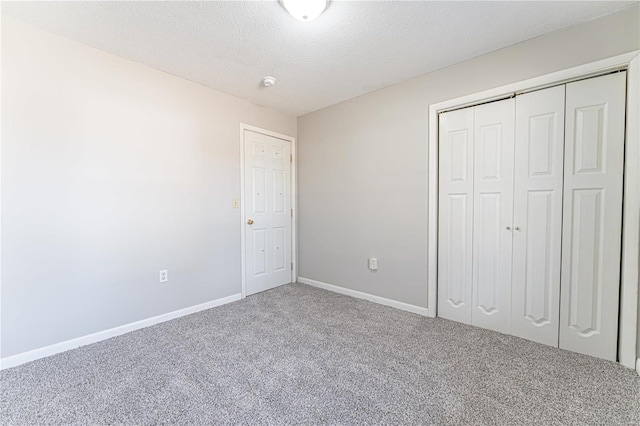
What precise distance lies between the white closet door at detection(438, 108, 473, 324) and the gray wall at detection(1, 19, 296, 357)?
226 cm

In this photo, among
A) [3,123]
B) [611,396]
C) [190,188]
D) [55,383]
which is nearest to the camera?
[611,396]

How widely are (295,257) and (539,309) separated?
269 centimetres

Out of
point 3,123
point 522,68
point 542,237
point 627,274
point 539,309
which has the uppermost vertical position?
point 522,68

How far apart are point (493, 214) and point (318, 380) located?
1.90m

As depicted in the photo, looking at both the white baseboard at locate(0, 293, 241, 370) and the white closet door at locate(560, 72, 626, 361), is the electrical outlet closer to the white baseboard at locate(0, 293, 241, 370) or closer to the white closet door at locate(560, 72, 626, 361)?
the white closet door at locate(560, 72, 626, 361)

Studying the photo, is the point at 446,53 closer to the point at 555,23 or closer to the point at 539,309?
the point at 555,23

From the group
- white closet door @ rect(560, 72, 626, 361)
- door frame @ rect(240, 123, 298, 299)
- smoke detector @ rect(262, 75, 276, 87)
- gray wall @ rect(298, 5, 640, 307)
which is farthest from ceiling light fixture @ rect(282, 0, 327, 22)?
white closet door @ rect(560, 72, 626, 361)

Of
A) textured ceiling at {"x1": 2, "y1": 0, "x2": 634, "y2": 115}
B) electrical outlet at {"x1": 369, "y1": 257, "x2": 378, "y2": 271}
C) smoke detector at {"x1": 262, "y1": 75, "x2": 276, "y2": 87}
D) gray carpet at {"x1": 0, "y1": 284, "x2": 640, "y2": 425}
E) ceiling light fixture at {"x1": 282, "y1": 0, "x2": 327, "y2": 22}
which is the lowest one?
gray carpet at {"x1": 0, "y1": 284, "x2": 640, "y2": 425}

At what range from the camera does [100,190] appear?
2193 millimetres

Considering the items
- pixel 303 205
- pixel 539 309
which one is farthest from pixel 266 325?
pixel 539 309

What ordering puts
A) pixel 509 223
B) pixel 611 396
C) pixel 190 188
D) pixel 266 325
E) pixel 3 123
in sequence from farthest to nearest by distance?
pixel 190 188
pixel 266 325
pixel 509 223
pixel 3 123
pixel 611 396

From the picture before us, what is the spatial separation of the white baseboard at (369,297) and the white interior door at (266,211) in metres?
0.38

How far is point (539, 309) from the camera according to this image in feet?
6.88

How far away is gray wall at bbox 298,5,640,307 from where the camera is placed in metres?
1.97
